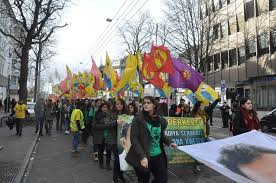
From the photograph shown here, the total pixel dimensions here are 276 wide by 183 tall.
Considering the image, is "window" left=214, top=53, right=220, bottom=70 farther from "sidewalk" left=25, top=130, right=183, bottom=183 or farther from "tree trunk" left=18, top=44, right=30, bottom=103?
"sidewalk" left=25, top=130, right=183, bottom=183

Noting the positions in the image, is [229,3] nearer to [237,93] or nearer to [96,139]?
[237,93]

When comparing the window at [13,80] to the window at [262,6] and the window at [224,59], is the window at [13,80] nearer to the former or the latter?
the window at [224,59]

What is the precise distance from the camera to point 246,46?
35375 mm

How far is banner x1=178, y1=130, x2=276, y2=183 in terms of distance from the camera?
475 cm

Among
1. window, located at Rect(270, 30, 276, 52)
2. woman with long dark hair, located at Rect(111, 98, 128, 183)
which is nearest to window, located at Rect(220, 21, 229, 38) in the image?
window, located at Rect(270, 30, 276, 52)

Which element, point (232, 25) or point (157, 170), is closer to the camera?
point (157, 170)

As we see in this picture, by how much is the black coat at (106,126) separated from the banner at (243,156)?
8.86ft

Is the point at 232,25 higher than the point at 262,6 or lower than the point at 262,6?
lower

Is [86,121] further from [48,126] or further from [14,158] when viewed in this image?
[48,126]

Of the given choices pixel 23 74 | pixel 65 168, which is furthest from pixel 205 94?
pixel 23 74

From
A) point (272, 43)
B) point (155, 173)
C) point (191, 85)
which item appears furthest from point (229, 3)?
point (155, 173)

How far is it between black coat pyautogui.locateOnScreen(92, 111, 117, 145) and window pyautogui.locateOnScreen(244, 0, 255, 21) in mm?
28135

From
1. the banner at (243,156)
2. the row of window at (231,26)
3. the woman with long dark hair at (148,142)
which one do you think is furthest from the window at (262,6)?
the woman with long dark hair at (148,142)

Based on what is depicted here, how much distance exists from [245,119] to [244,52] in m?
30.1
